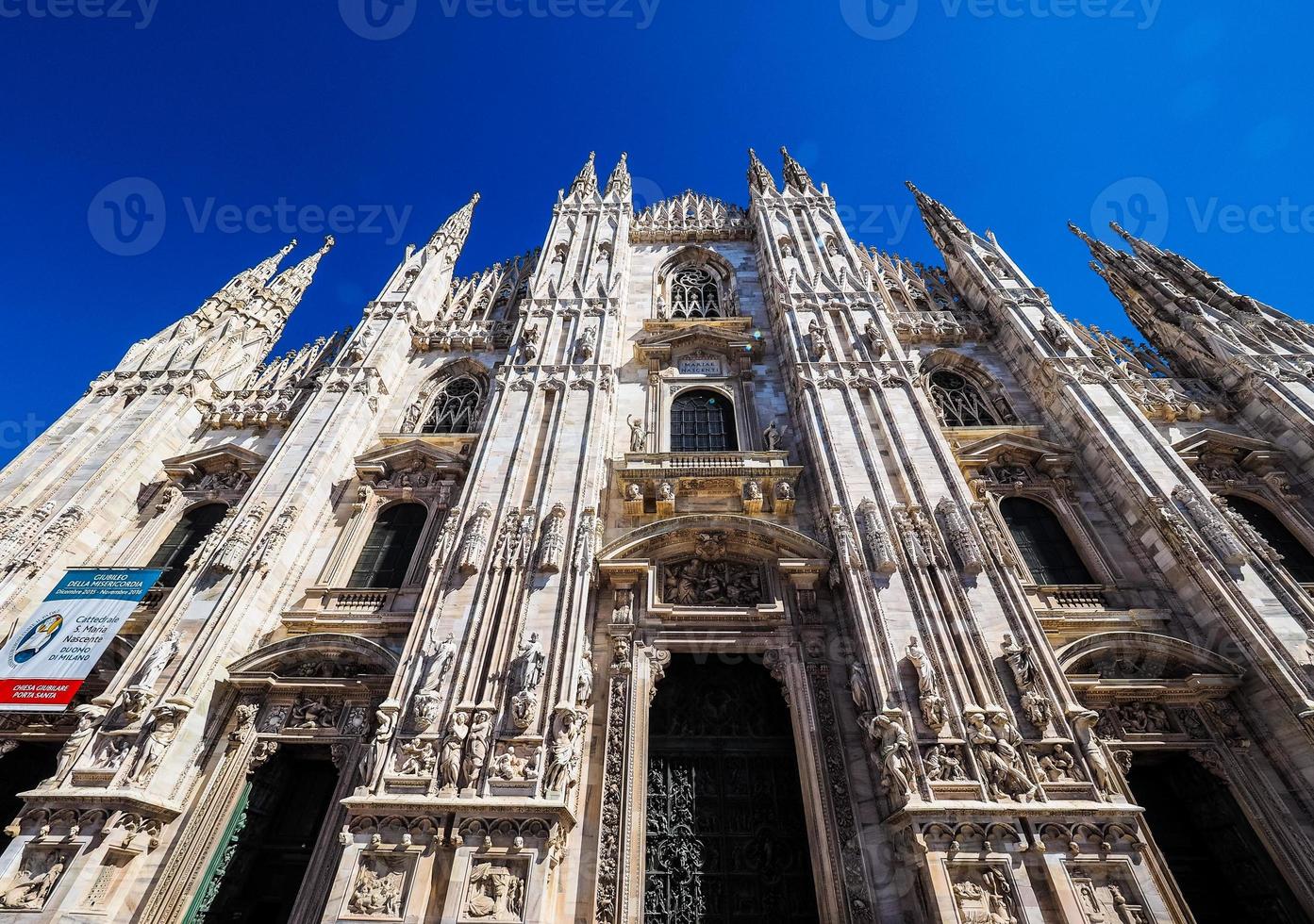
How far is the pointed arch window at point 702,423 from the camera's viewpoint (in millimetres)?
15586

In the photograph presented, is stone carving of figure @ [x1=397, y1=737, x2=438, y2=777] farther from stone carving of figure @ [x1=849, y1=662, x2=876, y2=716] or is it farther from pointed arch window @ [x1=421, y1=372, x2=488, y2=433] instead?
pointed arch window @ [x1=421, y1=372, x2=488, y2=433]

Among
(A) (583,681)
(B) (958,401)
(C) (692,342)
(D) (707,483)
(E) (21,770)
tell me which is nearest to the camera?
(A) (583,681)

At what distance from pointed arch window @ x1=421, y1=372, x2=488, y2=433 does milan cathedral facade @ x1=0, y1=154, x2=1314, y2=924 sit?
23cm

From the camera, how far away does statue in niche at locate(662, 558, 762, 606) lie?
459 inches

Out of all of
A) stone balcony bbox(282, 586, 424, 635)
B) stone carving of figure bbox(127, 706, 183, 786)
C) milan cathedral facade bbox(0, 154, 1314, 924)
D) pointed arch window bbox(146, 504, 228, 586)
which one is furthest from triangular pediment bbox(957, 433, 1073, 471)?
pointed arch window bbox(146, 504, 228, 586)

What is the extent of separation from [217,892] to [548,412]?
10242 millimetres

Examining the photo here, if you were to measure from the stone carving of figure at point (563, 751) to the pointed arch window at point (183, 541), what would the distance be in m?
9.86

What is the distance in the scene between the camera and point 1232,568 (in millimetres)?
10695

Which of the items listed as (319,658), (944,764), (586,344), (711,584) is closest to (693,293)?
(586,344)

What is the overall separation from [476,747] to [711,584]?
5.31m

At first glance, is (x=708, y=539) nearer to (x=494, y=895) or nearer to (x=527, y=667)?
(x=527, y=667)

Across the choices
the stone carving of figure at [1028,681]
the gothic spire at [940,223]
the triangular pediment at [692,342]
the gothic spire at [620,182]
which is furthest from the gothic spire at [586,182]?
the stone carving of figure at [1028,681]

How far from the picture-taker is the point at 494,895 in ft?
24.7

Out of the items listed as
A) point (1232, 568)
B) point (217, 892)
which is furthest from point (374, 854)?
point (1232, 568)
